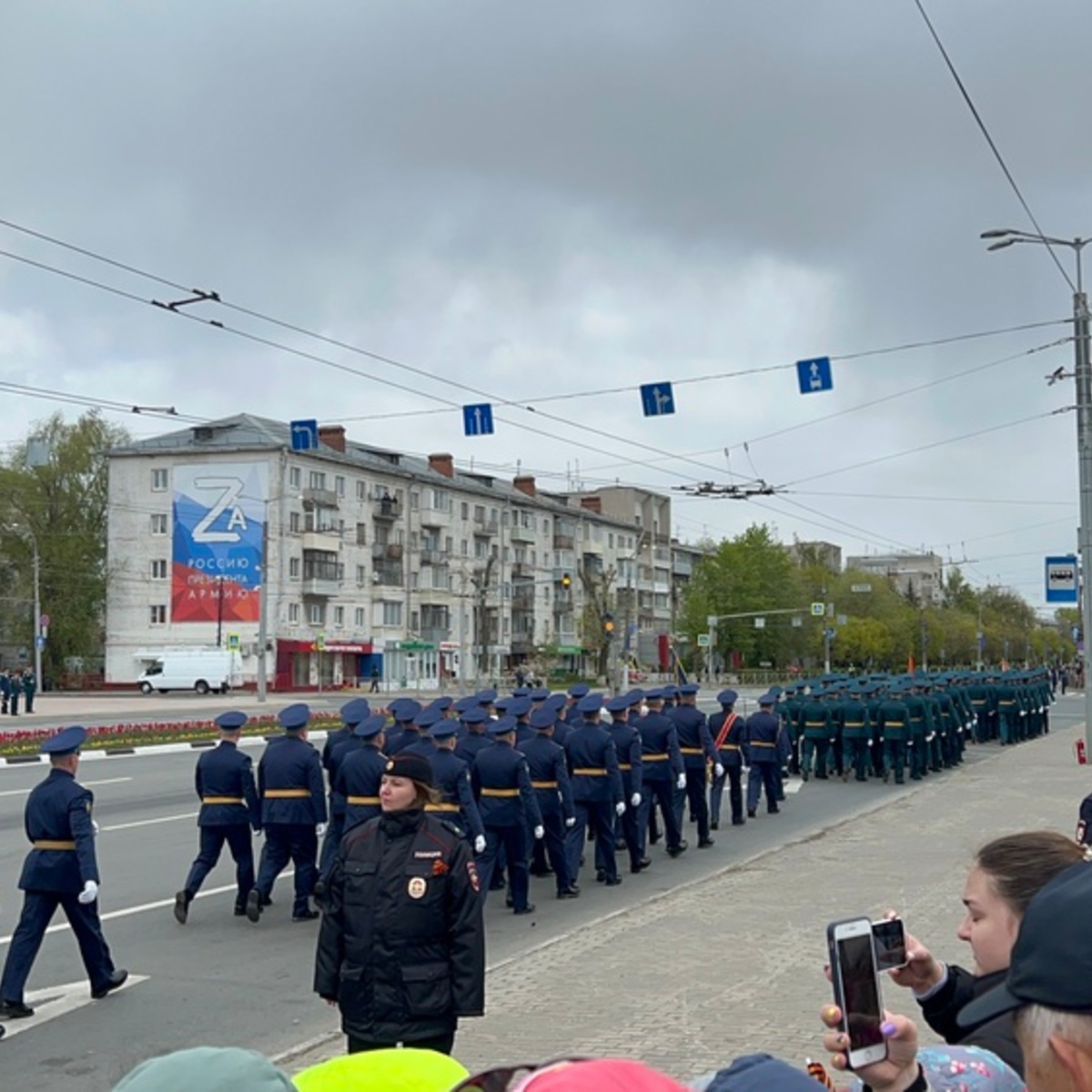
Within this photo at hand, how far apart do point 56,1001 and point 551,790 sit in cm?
508

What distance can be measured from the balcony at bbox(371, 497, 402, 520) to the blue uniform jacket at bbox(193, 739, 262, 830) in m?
68.2

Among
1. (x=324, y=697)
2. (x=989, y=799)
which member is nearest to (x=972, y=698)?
(x=989, y=799)

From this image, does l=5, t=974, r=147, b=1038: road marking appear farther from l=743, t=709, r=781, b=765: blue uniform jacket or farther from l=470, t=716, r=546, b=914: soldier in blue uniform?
l=743, t=709, r=781, b=765: blue uniform jacket

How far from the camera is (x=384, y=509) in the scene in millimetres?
79375

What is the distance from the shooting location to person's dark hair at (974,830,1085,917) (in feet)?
10.2

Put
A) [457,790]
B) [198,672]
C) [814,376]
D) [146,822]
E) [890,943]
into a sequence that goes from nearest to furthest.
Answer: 1. [890,943]
2. [457,790]
3. [146,822]
4. [814,376]
5. [198,672]

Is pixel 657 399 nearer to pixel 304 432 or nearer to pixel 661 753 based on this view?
pixel 304 432

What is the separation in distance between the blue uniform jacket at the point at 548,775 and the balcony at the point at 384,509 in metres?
67.2

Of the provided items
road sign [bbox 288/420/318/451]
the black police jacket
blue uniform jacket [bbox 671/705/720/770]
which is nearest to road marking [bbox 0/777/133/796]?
road sign [bbox 288/420/318/451]

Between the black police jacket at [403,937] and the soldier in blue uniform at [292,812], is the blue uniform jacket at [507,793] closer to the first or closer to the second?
the soldier in blue uniform at [292,812]

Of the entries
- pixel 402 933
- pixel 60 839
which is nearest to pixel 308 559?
pixel 60 839

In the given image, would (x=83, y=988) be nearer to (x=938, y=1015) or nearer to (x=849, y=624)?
(x=938, y=1015)

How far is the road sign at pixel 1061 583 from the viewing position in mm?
24984

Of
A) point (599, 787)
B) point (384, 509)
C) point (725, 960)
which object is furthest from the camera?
point (384, 509)
